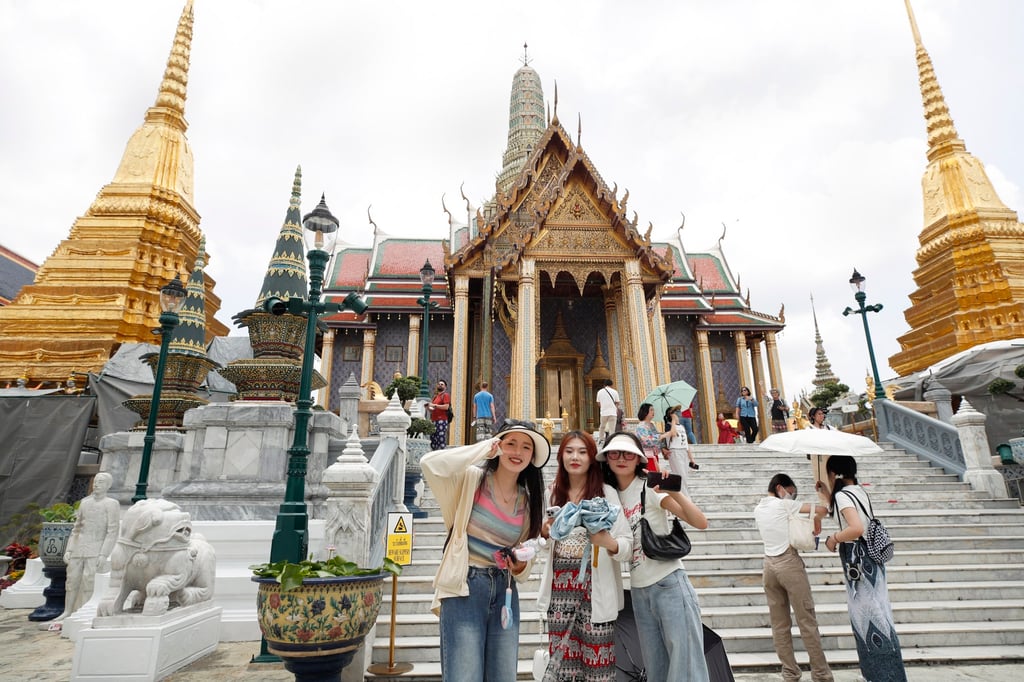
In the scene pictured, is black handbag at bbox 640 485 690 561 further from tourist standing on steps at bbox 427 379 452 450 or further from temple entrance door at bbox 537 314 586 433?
temple entrance door at bbox 537 314 586 433

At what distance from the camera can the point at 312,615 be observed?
10.0 ft

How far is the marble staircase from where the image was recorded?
4477 mm

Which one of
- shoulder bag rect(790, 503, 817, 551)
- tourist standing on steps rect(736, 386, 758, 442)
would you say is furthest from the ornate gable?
shoulder bag rect(790, 503, 817, 551)

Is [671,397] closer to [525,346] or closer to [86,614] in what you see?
[525,346]

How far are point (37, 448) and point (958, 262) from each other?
2813cm

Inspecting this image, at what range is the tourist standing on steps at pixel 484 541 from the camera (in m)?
2.28

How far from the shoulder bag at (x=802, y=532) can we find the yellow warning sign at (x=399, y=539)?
2776 millimetres

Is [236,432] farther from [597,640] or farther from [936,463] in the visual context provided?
[936,463]

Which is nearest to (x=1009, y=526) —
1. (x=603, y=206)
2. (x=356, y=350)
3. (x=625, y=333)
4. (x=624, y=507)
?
(x=624, y=507)

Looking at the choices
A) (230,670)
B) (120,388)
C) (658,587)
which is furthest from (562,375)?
(658,587)

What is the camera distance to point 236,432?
19.9ft

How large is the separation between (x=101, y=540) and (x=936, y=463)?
11589 mm

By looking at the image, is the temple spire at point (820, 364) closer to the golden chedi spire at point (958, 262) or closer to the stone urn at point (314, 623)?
the golden chedi spire at point (958, 262)

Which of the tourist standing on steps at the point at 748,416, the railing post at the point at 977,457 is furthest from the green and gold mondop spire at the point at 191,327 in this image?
the railing post at the point at 977,457
